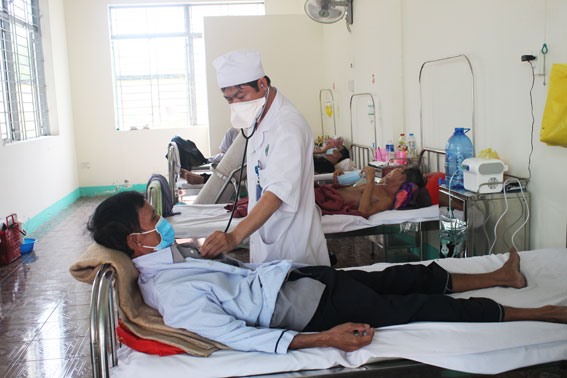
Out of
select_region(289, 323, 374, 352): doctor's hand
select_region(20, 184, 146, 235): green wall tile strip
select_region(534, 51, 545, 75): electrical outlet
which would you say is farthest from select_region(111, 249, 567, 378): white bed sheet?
select_region(20, 184, 146, 235): green wall tile strip

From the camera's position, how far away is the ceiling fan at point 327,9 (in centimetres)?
520

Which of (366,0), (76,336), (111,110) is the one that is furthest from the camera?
(111,110)

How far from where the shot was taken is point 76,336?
9.85ft

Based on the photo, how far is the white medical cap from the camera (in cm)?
212

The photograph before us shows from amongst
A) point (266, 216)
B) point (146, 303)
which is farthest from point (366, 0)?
point (146, 303)

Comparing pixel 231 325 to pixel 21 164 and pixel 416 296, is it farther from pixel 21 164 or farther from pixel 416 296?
pixel 21 164

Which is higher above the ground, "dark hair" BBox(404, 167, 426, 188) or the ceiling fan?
the ceiling fan

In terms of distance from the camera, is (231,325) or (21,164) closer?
(231,325)

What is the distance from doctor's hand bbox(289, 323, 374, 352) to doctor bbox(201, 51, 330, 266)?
487mm

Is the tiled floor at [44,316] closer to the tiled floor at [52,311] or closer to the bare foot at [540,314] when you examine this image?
the tiled floor at [52,311]

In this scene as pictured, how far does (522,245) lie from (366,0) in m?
3.13

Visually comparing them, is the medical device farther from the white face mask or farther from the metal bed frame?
the metal bed frame

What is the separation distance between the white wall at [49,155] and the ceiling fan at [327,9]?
3.17m

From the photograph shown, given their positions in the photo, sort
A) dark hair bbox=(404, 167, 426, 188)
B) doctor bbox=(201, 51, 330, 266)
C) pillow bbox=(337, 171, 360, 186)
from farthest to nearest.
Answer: pillow bbox=(337, 171, 360, 186) < dark hair bbox=(404, 167, 426, 188) < doctor bbox=(201, 51, 330, 266)
